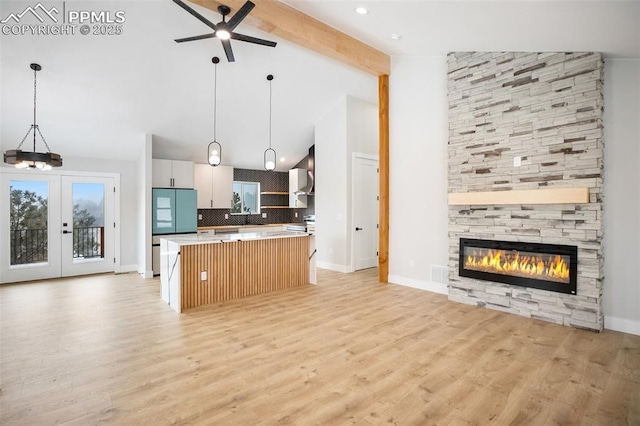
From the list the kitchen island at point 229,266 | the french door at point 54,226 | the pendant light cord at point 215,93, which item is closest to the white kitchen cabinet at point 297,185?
the pendant light cord at point 215,93

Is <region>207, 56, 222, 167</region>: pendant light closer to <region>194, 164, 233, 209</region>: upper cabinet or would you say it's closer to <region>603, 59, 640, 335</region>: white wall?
<region>194, 164, 233, 209</region>: upper cabinet

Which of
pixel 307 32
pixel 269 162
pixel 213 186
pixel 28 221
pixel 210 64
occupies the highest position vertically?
pixel 307 32

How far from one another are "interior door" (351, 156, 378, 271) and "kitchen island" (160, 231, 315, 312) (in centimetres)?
137

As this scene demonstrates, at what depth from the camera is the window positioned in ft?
28.6

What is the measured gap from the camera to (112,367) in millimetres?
2701

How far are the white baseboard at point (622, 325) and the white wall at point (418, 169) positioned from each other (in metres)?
1.88

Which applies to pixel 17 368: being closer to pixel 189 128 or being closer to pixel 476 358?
pixel 476 358

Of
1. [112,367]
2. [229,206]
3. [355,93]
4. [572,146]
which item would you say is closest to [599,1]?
[572,146]

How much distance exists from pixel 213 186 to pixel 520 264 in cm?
646

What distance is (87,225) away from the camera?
262 inches

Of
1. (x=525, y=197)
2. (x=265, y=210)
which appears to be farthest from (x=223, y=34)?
(x=265, y=210)

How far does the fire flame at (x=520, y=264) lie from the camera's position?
372 centimetres

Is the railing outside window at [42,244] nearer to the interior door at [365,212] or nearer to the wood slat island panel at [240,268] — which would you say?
the wood slat island panel at [240,268]

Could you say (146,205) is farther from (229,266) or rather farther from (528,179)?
(528,179)
